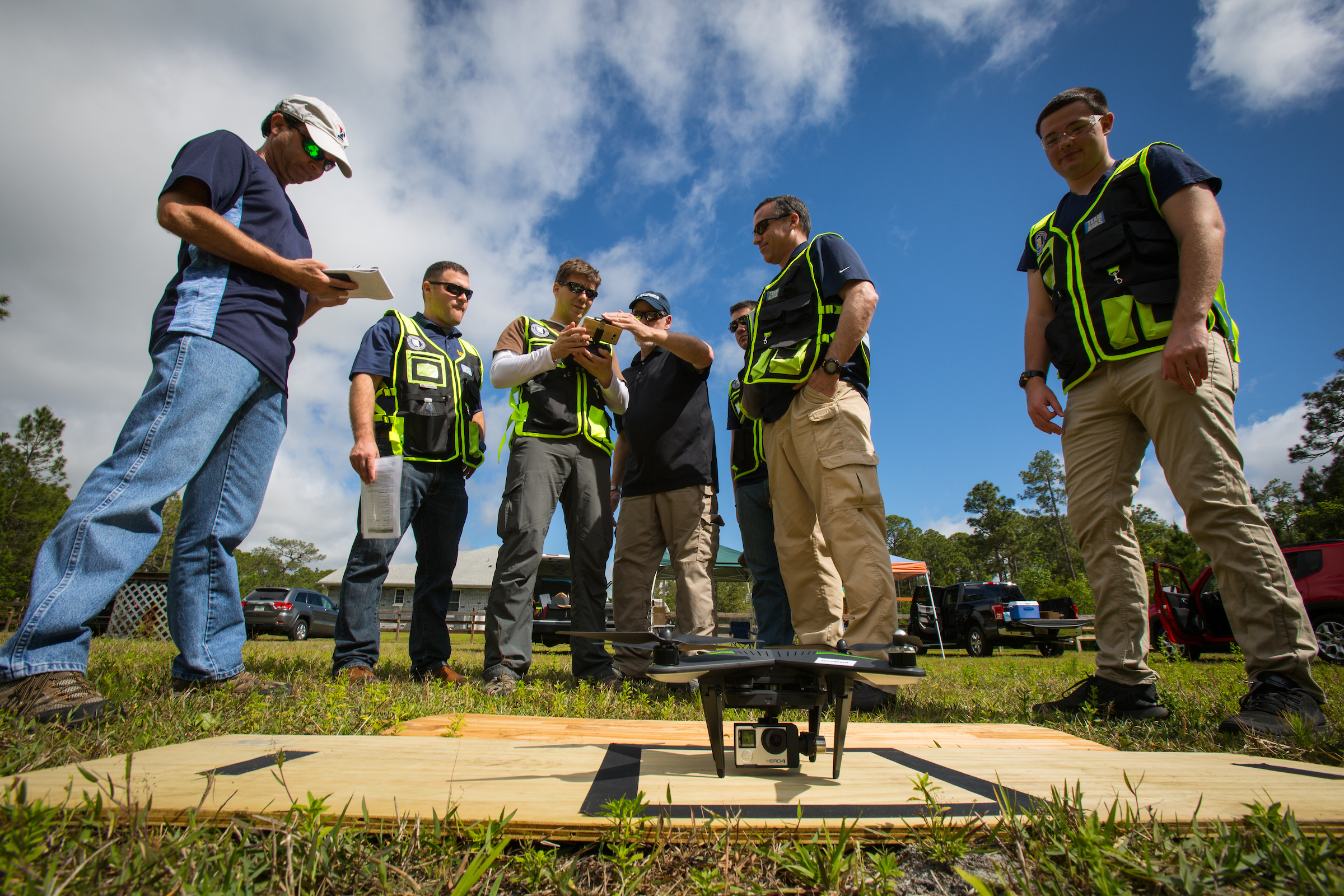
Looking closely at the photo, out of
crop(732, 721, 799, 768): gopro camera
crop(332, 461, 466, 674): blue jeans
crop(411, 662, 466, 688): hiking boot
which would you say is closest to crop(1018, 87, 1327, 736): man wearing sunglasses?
crop(732, 721, 799, 768): gopro camera

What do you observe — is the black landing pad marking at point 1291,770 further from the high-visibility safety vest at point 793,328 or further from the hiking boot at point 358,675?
the hiking boot at point 358,675

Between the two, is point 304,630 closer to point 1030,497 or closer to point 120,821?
point 120,821

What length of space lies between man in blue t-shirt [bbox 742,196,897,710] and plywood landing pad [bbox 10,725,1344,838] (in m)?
1.30

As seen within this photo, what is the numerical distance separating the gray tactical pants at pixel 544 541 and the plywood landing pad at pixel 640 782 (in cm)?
184

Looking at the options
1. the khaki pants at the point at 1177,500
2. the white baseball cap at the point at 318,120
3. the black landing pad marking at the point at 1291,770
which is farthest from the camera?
the white baseball cap at the point at 318,120

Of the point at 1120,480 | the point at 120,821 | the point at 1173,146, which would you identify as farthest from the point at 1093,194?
the point at 120,821

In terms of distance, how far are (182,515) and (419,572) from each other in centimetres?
150

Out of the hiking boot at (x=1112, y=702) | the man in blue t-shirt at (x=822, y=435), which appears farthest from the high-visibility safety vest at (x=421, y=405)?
the hiking boot at (x=1112, y=702)

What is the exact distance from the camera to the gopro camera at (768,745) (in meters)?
1.34

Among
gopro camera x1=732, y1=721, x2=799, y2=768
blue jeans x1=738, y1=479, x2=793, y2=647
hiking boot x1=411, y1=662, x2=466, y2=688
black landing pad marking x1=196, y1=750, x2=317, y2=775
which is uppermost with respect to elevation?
blue jeans x1=738, y1=479, x2=793, y2=647

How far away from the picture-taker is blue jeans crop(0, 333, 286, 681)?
194cm

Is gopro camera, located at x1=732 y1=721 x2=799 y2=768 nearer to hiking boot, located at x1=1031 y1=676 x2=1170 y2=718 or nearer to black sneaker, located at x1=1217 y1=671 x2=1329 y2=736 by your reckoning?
black sneaker, located at x1=1217 y1=671 x2=1329 y2=736

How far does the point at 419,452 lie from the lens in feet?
12.8

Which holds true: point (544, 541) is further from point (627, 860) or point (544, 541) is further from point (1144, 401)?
point (1144, 401)
